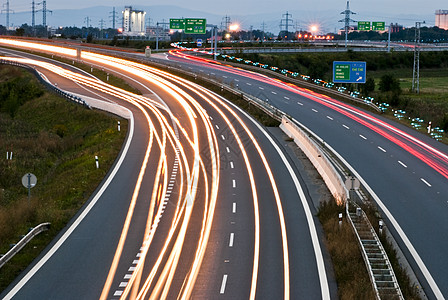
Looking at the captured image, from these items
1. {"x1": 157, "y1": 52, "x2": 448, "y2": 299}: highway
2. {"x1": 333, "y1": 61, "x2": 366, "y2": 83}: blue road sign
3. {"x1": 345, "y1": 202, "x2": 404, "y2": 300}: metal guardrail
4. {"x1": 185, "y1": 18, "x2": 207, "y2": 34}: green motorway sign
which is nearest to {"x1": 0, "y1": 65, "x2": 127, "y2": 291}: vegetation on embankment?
{"x1": 345, "y1": 202, "x2": 404, "y2": 300}: metal guardrail

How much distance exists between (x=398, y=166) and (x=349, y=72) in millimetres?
37848

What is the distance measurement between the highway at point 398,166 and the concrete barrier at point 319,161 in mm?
2061

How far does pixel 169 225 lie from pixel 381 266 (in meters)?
8.81

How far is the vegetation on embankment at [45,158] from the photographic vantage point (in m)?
26.1

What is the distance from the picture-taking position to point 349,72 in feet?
245

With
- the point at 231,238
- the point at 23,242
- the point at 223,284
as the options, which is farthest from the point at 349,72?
the point at 223,284

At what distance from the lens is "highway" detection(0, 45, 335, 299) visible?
20.1m

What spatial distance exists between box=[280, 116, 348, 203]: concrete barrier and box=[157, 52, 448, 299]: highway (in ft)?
6.76

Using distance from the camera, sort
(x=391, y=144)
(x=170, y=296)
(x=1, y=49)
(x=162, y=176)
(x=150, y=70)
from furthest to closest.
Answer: (x=1, y=49)
(x=150, y=70)
(x=391, y=144)
(x=162, y=176)
(x=170, y=296)

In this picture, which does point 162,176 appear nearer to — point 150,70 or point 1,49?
point 150,70

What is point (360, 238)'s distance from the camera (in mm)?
23875

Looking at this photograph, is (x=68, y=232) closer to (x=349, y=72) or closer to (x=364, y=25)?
(x=349, y=72)

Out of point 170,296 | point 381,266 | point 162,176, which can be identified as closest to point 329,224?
point 381,266

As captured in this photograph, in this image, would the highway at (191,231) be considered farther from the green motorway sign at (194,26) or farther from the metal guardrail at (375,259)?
the green motorway sign at (194,26)
